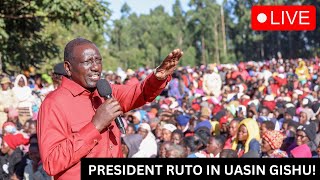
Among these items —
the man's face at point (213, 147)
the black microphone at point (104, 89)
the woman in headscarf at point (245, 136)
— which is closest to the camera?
the black microphone at point (104, 89)

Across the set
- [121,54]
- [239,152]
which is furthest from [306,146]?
[121,54]

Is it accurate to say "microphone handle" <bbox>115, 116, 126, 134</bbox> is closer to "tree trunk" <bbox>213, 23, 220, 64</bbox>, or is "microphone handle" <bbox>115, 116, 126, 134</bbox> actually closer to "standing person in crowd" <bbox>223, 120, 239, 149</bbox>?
"standing person in crowd" <bbox>223, 120, 239, 149</bbox>

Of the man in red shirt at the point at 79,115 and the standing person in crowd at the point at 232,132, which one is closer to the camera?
the man in red shirt at the point at 79,115

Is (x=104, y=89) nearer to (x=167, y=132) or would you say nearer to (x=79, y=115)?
(x=79, y=115)

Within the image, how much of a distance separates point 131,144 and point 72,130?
5.35 metres

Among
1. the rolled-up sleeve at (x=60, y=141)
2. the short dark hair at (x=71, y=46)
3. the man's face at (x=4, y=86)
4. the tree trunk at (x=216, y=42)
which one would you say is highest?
the tree trunk at (x=216, y=42)

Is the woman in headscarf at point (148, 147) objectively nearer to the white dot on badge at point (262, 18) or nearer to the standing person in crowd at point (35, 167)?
the standing person in crowd at point (35, 167)

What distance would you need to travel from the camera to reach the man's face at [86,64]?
2881 mm

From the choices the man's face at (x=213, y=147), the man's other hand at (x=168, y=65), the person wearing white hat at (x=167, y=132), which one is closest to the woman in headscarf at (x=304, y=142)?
the man's face at (x=213, y=147)

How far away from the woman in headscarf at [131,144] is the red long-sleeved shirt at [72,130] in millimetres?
4917

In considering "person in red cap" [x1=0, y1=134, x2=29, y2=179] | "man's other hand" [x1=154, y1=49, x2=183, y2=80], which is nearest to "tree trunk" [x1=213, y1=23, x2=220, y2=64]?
"person in red cap" [x1=0, y1=134, x2=29, y2=179]

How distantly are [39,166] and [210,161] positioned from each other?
4.19 m

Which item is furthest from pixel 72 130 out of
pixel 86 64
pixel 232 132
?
pixel 232 132

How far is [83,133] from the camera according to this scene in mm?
2736
